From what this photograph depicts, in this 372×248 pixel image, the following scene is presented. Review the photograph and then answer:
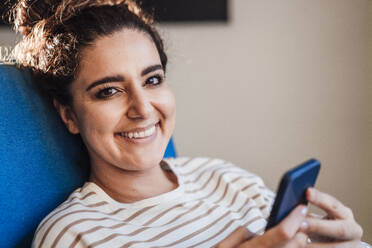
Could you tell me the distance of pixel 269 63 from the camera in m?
1.80

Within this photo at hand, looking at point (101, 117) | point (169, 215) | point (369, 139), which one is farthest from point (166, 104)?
point (369, 139)

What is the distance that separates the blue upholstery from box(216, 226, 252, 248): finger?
458 millimetres

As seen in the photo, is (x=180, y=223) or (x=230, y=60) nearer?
(x=180, y=223)

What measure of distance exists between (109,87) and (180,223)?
0.39 metres

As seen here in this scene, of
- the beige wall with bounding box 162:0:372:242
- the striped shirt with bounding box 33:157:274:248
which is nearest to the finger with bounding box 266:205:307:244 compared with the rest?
the striped shirt with bounding box 33:157:274:248

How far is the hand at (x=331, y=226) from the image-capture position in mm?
626

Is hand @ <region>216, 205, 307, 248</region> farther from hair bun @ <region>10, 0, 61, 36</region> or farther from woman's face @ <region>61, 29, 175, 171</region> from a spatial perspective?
hair bun @ <region>10, 0, 61, 36</region>

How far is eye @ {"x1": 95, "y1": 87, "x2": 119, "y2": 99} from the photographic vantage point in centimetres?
84

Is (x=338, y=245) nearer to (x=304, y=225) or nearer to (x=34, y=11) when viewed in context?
(x=304, y=225)

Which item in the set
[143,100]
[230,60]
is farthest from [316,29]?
[143,100]

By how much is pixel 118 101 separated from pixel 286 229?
499mm

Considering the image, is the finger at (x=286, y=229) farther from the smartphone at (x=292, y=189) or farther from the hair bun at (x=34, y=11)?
the hair bun at (x=34, y=11)

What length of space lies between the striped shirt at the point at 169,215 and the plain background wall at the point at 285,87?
0.76 metres

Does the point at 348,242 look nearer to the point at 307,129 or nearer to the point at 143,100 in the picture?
the point at 143,100
